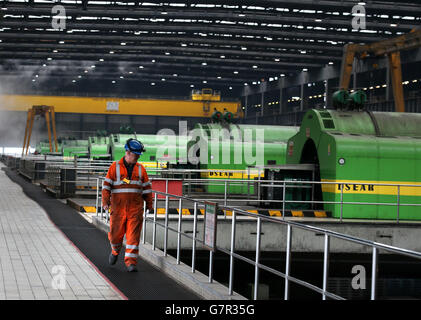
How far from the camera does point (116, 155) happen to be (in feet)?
120

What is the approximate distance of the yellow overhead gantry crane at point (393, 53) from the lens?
3091 cm

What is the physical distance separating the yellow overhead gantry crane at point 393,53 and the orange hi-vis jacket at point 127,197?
75.5 ft

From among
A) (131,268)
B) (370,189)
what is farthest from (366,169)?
(131,268)

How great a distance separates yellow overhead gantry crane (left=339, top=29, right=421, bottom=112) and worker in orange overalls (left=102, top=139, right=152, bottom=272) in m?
23.0

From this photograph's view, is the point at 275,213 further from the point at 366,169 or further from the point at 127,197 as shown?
the point at 127,197

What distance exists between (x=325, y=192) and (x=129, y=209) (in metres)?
9.10

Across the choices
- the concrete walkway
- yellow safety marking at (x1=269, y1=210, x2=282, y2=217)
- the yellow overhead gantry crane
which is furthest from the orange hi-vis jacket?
the yellow overhead gantry crane

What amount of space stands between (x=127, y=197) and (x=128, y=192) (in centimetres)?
7

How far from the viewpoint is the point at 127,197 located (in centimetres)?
Result: 883

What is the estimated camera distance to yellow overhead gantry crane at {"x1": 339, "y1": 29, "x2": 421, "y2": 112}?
30906 mm

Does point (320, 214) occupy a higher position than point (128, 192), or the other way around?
point (128, 192)
